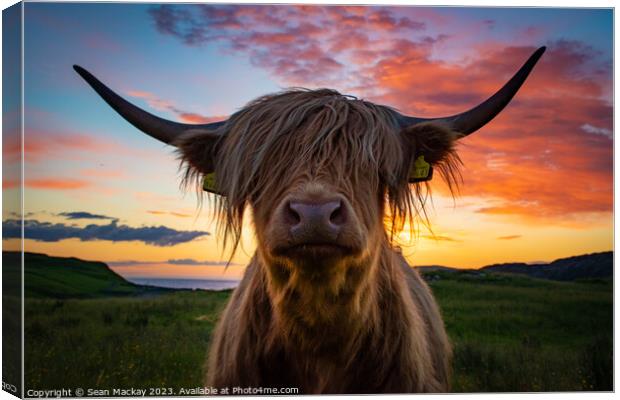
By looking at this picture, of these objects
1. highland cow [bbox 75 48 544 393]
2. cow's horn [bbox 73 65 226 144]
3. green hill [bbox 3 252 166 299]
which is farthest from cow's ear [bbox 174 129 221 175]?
green hill [bbox 3 252 166 299]

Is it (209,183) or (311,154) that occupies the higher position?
(311,154)

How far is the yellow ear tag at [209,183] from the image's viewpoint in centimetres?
486

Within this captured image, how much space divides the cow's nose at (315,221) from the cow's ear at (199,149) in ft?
3.39

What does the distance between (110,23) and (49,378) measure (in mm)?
2510

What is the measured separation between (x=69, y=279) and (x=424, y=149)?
2.67m

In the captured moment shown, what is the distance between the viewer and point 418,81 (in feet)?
19.5

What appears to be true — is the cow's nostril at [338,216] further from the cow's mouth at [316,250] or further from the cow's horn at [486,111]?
the cow's horn at [486,111]

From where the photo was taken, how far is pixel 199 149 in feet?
15.9

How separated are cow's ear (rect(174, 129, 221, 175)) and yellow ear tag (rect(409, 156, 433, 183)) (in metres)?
1.22

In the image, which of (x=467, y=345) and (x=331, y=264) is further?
(x=467, y=345)

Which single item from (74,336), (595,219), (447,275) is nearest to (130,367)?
(74,336)

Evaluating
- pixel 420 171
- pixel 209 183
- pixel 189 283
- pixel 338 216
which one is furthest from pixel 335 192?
pixel 189 283

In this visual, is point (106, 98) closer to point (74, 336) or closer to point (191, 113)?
point (191, 113)

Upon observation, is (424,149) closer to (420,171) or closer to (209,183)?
(420,171)
